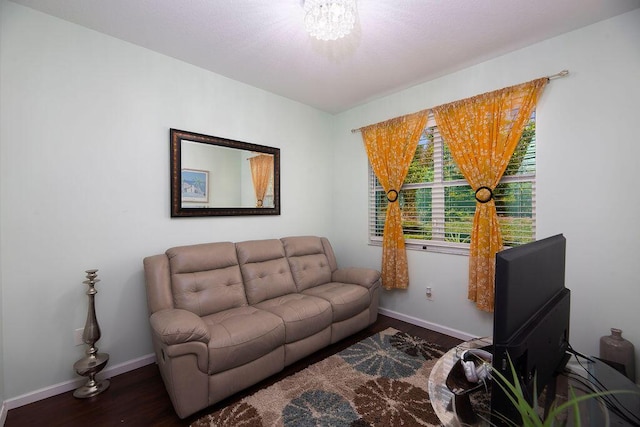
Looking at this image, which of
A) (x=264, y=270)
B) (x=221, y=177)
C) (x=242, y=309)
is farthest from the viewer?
(x=221, y=177)

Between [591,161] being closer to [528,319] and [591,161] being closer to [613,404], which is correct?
[613,404]

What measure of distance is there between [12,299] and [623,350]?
405 centimetres

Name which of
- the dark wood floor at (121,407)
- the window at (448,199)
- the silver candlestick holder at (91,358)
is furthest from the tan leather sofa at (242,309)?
the window at (448,199)

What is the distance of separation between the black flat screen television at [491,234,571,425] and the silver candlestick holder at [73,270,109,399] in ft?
7.95

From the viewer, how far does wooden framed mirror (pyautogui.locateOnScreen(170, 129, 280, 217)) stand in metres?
2.58

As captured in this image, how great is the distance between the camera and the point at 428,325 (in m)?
3.02

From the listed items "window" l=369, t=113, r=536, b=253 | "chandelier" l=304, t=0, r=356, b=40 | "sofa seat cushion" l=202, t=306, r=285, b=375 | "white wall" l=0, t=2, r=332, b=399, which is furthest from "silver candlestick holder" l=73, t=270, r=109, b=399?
"window" l=369, t=113, r=536, b=253

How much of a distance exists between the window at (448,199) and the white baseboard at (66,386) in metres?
2.71

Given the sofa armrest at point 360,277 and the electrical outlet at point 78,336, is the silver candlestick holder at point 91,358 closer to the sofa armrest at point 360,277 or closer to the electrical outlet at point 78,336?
the electrical outlet at point 78,336

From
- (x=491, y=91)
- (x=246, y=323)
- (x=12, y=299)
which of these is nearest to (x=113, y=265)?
(x=12, y=299)

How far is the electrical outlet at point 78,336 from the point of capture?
2.05 metres

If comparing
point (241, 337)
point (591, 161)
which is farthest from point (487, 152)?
point (241, 337)

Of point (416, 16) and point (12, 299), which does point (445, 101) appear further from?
point (12, 299)

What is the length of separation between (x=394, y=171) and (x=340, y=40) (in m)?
1.50
